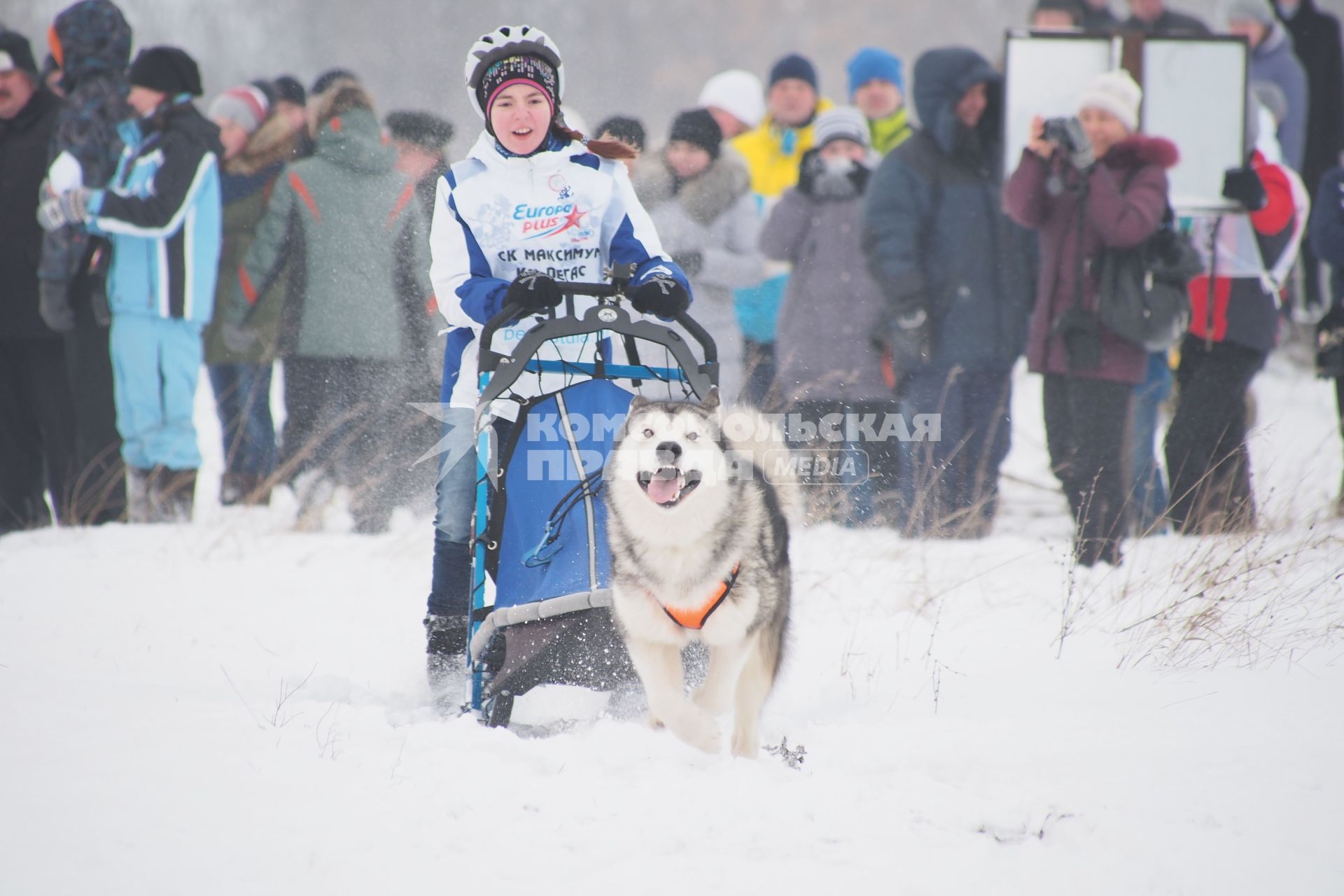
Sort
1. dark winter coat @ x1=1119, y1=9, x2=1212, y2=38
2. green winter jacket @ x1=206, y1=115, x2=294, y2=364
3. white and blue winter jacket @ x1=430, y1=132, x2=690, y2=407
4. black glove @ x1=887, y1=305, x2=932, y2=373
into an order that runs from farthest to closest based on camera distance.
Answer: dark winter coat @ x1=1119, y1=9, x2=1212, y2=38 → green winter jacket @ x1=206, y1=115, x2=294, y2=364 → black glove @ x1=887, y1=305, x2=932, y2=373 → white and blue winter jacket @ x1=430, y1=132, x2=690, y2=407

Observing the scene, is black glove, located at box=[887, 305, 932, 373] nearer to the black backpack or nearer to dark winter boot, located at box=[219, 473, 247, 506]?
the black backpack

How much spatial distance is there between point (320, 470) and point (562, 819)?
3964 mm

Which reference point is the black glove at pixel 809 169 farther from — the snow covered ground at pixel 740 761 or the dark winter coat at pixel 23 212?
the dark winter coat at pixel 23 212

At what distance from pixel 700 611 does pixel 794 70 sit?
4.99m

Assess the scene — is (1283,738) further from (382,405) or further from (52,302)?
(52,302)

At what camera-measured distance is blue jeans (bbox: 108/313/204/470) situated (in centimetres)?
556

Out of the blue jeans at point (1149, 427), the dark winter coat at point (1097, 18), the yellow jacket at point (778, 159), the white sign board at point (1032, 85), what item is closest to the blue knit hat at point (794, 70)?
the yellow jacket at point (778, 159)

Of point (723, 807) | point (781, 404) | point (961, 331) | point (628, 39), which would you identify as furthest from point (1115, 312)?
point (628, 39)

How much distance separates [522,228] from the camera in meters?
3.26

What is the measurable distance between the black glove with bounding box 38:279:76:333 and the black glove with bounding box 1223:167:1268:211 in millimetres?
5219

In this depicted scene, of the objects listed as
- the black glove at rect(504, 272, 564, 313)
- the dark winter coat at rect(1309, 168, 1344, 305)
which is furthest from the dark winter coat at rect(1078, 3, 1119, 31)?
the black glove at rect(504, 272, 564, 313)

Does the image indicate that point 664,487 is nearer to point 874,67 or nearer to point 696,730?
point 696,730

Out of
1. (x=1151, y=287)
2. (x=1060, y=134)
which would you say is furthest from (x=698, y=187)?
(x=1151, y=287)

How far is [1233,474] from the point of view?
526 centimetres
